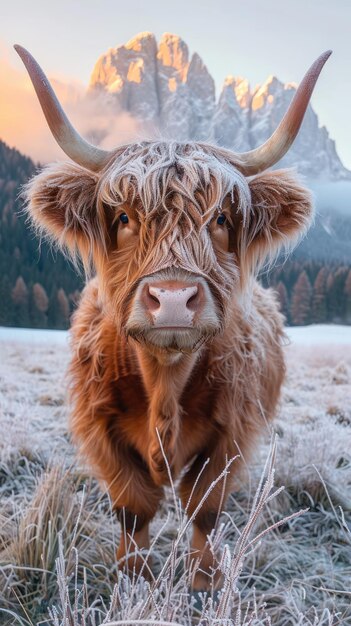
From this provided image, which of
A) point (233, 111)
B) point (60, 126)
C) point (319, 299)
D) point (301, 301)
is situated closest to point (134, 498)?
point (60, 126)

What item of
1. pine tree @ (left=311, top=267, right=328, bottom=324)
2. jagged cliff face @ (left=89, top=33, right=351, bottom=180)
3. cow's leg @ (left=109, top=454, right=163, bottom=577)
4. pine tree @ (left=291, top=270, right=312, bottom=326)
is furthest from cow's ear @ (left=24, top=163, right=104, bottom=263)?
jagged cliff face @ (left=89, top=33, right=351, bottom=180)

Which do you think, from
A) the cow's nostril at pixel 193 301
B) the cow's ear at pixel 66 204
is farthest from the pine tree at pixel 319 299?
the cow's nostril at pixel 193 301

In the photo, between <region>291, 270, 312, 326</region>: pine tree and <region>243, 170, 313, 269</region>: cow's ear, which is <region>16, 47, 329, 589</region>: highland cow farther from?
<region>291, 270, 312, 326</region>: pine tree

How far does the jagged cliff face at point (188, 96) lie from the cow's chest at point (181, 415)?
114 inches

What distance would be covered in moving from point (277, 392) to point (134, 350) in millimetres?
1064

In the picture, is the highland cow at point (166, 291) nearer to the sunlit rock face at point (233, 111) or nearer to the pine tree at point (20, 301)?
the pine tree at point (20, 301)

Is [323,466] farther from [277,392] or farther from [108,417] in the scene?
[108,417]

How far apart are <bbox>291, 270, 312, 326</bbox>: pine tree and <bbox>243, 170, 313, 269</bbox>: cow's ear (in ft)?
6.38

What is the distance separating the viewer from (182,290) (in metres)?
1.19

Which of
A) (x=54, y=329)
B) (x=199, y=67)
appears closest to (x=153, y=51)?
(x=199, y=67)

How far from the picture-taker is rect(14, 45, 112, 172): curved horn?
55.4 inches

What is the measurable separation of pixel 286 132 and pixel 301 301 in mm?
2315

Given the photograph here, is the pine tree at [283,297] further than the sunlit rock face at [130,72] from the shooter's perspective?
No

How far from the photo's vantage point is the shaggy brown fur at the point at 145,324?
1398 mm
